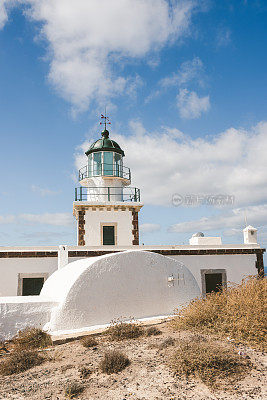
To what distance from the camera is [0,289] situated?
14000mm

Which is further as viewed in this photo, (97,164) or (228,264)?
(97,164)

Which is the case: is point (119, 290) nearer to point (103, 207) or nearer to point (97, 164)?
point (103, 207)

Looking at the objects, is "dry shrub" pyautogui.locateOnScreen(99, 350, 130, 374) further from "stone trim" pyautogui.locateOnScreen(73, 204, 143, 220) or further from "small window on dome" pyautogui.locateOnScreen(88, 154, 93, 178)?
"small window on dome" pyautogui.locateOnScreen(88, 154, 93, 178)

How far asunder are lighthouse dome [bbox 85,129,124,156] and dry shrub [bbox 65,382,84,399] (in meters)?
16.6

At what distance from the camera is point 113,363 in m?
5.79

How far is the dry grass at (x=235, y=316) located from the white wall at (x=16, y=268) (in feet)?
25.7

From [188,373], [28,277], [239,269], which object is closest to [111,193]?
[28,277]

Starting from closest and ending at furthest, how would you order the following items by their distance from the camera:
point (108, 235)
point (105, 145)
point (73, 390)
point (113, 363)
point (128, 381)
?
point (73, 390)
point (128, 381)
point (113, 363)
point (108, 235)
point (105, 145)

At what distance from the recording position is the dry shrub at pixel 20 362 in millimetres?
5957

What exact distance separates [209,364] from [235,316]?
2317 mm

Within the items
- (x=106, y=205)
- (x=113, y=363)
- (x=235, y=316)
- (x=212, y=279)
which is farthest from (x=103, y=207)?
(x=113, y=363)

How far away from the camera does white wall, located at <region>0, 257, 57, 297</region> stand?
554 inches

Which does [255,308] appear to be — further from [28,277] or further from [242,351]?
[28,277]

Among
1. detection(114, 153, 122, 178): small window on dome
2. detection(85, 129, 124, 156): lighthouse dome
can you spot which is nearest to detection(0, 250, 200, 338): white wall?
detection(114, 153, 122, 178): small window on dome
